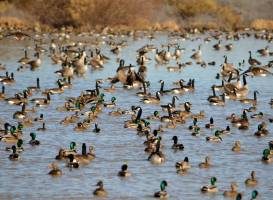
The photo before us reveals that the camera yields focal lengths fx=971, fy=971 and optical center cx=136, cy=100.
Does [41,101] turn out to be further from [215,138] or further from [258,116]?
[215,138]

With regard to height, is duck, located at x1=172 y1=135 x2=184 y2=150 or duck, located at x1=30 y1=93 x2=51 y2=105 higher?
duck, located at x1=30 y1=93 x2=51 y2=105

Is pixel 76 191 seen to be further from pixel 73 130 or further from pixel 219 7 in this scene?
pixel 219 7

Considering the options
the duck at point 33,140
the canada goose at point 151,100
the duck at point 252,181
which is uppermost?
the canada goose at point 151,100

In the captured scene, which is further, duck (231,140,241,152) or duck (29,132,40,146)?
duck (29,132,40,146)

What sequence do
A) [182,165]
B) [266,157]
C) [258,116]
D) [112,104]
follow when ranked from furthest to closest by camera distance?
[112,104] → [258,116] → [266,157] → [182,165]

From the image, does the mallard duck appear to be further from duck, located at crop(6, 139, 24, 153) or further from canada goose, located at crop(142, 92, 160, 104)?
canada goose, located at crop(142, 92, 160, 104)

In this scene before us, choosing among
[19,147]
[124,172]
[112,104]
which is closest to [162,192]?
[124,172]

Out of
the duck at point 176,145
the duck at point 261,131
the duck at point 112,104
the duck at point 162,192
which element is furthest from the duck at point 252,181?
the duck at point 112,104

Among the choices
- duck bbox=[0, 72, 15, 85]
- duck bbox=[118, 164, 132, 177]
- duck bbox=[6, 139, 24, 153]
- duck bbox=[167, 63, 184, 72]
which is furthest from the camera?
duck bbox=[167, 63, 184, 72]

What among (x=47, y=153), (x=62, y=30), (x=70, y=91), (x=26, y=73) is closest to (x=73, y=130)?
(x=47, y=153)

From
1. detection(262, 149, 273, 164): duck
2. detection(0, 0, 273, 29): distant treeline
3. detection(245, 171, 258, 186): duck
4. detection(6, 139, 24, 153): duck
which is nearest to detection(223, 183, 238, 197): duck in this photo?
detection(245, 171, 258, 186): duck

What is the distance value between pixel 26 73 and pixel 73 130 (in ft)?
50.0

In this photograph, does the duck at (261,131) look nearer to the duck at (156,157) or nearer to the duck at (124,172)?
the duck at (156,157)

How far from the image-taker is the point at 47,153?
23250 mm
